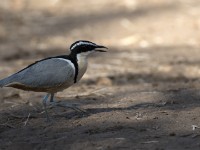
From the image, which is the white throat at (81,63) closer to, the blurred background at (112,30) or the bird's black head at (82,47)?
the bird's black head at (82,47)

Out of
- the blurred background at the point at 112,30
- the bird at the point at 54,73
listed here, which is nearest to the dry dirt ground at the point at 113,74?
the blurred background at the point at 112,30

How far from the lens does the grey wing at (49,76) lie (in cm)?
713

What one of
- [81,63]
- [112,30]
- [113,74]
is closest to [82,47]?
[81,63]

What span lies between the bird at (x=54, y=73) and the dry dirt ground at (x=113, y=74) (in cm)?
43

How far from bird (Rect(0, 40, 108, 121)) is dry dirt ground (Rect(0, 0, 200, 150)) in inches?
16.8

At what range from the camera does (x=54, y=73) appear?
7152 mm

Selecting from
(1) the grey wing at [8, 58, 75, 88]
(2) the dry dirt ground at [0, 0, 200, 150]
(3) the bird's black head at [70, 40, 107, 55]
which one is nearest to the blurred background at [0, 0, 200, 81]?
(2) the dry dirt ground at [0, 0, 200, 150]

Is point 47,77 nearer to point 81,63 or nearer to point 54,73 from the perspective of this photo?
point 54,73

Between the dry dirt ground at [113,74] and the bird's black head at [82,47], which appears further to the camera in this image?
the bird's black head at [82,47]

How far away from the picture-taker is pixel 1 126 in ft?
24.0

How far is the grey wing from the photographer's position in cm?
713

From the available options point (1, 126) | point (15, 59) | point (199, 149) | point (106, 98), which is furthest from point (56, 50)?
point (199, 149)

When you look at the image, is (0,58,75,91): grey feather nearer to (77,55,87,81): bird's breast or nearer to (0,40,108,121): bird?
(0,40,108,121): bird

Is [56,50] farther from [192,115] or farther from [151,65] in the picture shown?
[192,115]
